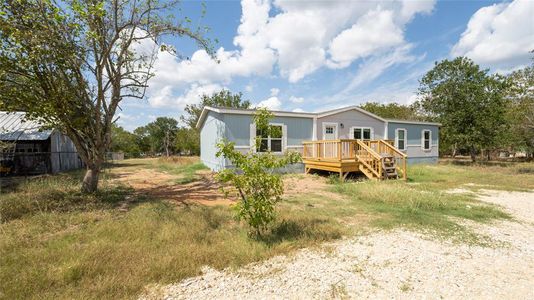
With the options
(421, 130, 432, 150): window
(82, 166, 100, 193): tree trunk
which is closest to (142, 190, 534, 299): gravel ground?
(82, 166, 100, 193): tree trunk

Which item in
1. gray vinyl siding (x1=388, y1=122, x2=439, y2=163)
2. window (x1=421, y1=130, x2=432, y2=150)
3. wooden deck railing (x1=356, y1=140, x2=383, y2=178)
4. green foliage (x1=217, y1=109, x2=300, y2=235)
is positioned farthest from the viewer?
window (x1=421, y1=130, x2=432, y2=150)

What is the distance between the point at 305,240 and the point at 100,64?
7.26m

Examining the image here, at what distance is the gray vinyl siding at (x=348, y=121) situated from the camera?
13.7m

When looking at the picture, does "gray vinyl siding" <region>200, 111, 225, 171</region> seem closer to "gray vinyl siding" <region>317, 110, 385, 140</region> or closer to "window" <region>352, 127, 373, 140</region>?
"gray vinyl siding" <region>317, 110, 385, 140</region>

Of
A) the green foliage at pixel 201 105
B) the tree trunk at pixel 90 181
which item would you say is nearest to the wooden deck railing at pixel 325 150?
the tree trunk at pixel 90 181

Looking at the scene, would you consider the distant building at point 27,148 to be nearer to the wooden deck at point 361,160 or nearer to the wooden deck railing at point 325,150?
the wooden deck railing at point 325,150

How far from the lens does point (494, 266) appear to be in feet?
10.4

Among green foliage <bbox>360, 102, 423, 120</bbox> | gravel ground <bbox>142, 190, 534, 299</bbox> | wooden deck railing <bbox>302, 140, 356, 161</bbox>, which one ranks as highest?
green foliage <bbox>360, 102, 423, 120</bbox>

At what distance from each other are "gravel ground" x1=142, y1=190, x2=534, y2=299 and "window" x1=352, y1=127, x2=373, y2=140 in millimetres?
11048

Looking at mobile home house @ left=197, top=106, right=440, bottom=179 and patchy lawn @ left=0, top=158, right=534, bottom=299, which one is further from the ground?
mobile home house @ left=197, top=106, right=440, bottom=179

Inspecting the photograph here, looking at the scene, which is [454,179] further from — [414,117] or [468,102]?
[414,117]

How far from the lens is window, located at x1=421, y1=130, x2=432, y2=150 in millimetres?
17841

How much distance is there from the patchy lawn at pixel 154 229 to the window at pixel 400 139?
386 inches

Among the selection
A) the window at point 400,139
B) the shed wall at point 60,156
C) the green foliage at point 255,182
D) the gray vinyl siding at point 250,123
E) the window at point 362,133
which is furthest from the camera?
the window at point 400,139
